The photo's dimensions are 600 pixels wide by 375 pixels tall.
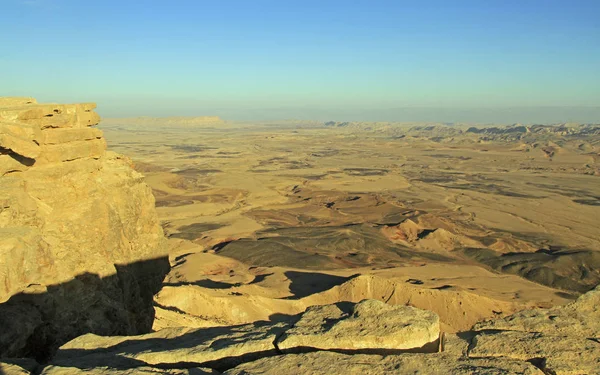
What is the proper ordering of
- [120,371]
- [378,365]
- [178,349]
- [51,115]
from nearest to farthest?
1. [378,365]
2. [120,371]
3. [178,349]
4. [51,115]

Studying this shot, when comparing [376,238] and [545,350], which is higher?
[545,350]

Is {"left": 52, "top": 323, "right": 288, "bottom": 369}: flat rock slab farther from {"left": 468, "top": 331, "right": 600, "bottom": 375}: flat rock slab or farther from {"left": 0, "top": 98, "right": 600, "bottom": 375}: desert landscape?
{"left": 468, "top": 331, "right": 600, "bottom": 375}: flat rock slab

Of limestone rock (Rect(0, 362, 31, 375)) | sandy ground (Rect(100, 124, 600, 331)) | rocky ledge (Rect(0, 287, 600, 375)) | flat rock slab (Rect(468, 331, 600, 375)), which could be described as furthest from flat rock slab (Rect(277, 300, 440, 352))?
sandy ground (Rect(100, 124, 600, 331))

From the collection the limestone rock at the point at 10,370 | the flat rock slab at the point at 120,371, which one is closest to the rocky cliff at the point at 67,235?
the limestone rock at the point at 10,370

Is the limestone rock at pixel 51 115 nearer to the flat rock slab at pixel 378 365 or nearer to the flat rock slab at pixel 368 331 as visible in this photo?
the flat rock slab at pixel 368 331

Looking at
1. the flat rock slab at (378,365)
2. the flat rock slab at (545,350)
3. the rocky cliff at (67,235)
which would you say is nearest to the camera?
the flat rock slab at (378,365)

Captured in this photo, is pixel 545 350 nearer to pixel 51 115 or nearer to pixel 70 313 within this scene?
pixel 70 313

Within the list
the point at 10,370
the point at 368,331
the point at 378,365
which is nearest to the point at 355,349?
the point at 368,331
